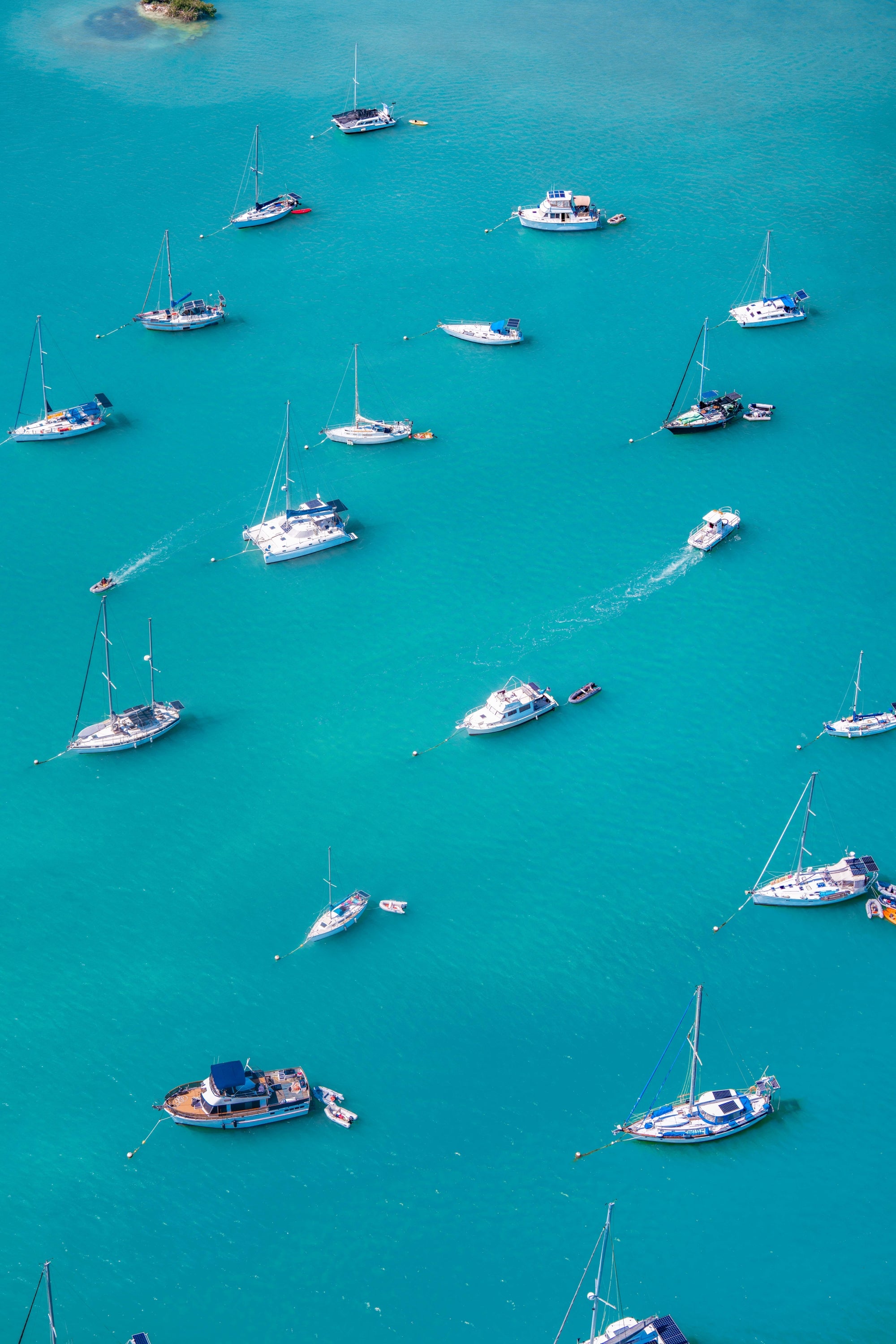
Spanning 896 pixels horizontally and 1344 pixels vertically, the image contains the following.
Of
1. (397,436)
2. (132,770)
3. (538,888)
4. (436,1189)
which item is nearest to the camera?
(436,1189)

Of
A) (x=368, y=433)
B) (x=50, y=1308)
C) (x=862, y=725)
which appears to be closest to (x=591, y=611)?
(x=862, y=725)

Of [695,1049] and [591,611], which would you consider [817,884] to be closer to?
[695,1049]

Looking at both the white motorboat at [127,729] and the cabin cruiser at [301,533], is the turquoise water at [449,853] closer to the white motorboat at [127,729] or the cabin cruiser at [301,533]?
the white motorboat at [127,729]

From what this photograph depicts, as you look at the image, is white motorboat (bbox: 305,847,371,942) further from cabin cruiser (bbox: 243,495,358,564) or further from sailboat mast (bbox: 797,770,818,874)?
cabin cruiser (bbox: 243,495,358,564)

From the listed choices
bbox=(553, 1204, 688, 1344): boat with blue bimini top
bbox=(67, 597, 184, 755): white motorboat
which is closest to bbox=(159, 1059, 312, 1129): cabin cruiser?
bbox=(553, 1204, 688, 1344): boat with blue bimini top

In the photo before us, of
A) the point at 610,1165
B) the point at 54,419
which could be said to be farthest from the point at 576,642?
the point at 54,419

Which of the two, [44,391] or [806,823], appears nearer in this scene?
[806,823]

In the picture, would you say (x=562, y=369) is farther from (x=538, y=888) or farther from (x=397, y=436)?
(x=538, y=888)
